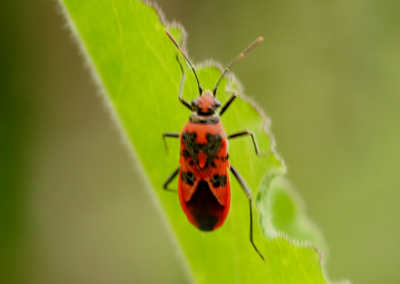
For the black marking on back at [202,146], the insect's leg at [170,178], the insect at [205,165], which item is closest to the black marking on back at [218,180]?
the insect at [205,165]

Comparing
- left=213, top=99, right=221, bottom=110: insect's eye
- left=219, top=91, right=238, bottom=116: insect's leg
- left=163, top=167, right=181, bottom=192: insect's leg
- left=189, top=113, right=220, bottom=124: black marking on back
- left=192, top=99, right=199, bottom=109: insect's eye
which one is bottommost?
left=163, top=167, right=181, bottom=192: insect's leg

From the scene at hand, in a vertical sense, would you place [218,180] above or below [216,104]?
below

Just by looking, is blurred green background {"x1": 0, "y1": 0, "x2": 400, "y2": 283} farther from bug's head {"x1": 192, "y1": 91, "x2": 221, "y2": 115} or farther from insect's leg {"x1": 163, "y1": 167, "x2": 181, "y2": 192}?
bug's head {"x1": 192, "y1": 91, "x2": 221, "y2": 115}

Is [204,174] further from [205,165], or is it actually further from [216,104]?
[216,104]

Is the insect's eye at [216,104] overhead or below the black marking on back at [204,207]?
overhead

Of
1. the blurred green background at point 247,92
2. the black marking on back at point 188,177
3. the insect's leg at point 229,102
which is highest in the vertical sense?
the blurred green background at point 247,92

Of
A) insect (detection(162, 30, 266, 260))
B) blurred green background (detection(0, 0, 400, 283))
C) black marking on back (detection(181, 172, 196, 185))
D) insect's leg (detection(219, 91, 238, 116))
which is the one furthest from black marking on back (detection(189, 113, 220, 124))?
blurred green background (detection(0, 0, 400, 283))

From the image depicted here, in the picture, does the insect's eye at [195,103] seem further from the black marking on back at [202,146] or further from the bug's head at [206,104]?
the black marking on back at [202,146]

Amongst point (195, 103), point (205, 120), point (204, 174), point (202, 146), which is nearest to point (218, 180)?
point (204, 174)
